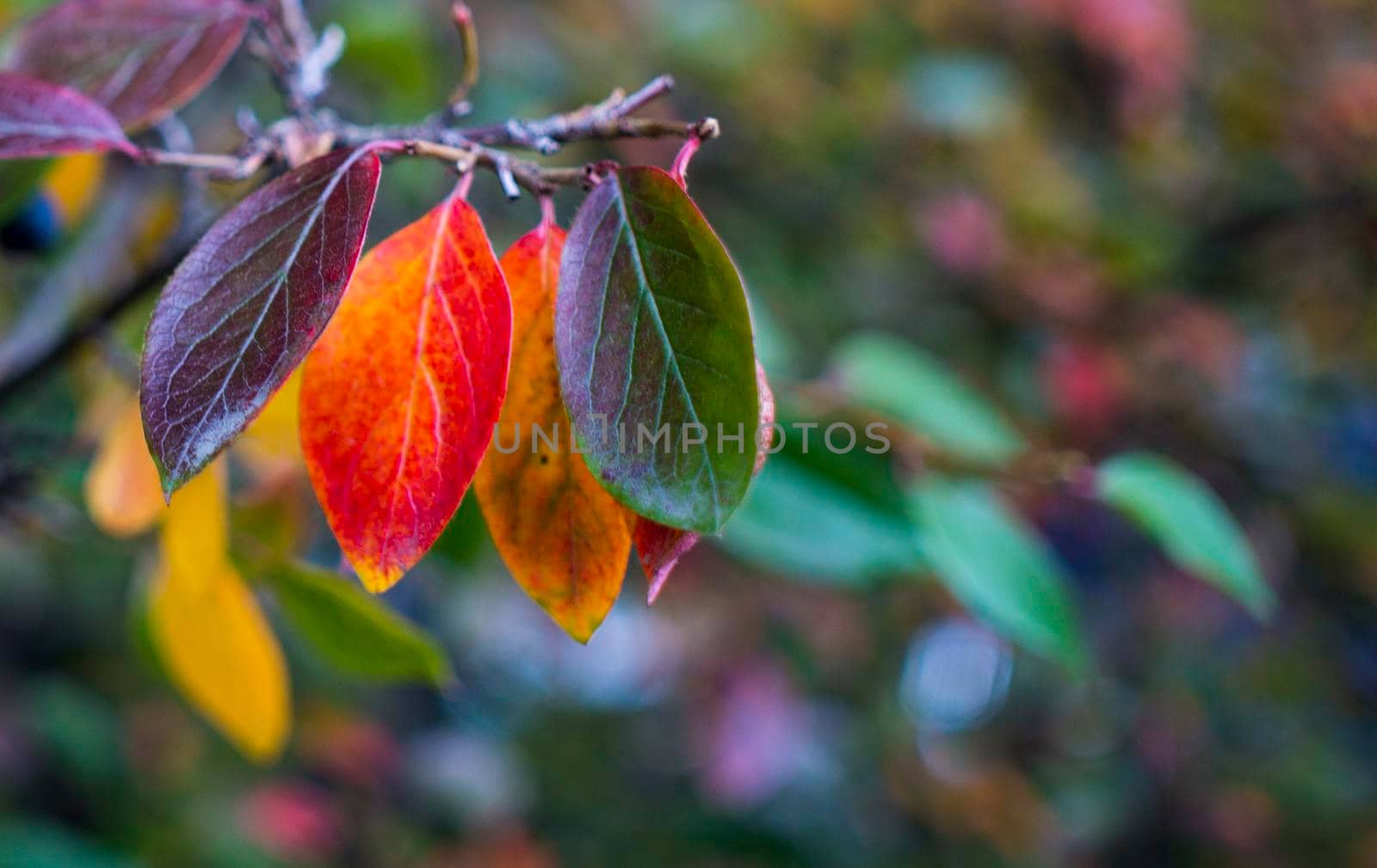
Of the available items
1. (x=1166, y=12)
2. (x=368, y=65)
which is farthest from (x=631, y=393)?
(x=1166, y=12)

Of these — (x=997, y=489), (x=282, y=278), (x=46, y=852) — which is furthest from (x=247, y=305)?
(x=46, y=852)

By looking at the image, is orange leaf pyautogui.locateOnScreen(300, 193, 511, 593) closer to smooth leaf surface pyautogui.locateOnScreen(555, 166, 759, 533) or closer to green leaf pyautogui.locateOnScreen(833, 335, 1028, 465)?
smooth leaf surface pyautogui.locateOnScreen(555, 166, 759, 533)

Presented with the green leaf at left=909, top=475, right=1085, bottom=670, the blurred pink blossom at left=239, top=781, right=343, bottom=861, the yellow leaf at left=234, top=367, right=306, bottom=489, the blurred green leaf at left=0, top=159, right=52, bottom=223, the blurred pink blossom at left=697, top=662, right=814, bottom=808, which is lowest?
the blurred pink blossom at left=239, top=781, right=343, bottom=861

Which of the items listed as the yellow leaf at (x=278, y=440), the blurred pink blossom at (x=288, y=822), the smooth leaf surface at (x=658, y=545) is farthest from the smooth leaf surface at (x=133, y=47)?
the blurred pink blossom at (x=288, y=822)

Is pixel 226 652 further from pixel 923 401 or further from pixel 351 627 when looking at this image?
pixel 923 401

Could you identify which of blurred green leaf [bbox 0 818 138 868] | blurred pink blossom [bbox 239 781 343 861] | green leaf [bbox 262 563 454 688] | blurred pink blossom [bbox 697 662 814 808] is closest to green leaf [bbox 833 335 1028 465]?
green leaf [bbox 262 563 454 688]

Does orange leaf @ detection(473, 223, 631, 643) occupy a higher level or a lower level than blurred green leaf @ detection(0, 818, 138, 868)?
higher

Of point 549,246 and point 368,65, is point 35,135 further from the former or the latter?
point 368,65
